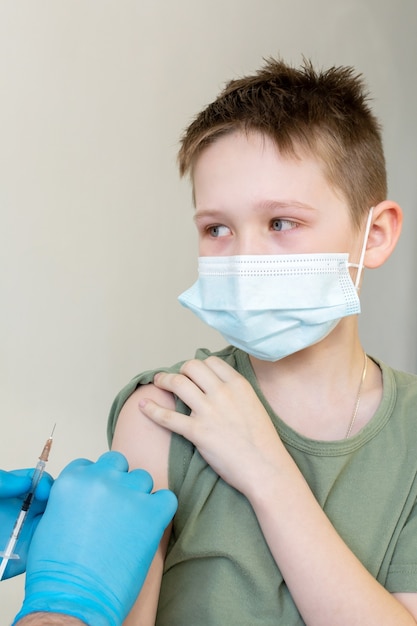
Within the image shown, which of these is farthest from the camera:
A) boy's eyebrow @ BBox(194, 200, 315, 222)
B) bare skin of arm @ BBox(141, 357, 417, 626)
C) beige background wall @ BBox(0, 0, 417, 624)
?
beige background wall @ BBox(0, 0, 417, 624)

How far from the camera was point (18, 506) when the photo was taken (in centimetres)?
126

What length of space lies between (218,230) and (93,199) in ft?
2.76

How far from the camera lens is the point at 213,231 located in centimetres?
138

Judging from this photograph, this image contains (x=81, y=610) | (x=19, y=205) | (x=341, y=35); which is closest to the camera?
(x=81, y=610)

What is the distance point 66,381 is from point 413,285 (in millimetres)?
2623

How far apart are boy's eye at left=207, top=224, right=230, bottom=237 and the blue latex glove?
1.48ft

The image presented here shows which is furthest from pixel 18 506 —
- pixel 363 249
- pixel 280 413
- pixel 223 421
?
pixel 363 249

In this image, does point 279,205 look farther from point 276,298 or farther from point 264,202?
point 276,298

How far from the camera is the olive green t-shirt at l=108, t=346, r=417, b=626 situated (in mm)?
1228

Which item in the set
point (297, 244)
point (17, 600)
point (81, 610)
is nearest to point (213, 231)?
point (297, 244)

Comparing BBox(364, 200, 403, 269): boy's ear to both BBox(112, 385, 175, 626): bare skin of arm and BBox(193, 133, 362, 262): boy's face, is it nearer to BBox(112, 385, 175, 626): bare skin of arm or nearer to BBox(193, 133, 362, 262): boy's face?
BBox(193, 133, 362, 262): boy's face

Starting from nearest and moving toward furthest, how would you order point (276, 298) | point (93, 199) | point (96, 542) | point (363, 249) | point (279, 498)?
point (96, 542)
point (279, 498)
point (276, 298)
point (363, 249)
point (93, 199)

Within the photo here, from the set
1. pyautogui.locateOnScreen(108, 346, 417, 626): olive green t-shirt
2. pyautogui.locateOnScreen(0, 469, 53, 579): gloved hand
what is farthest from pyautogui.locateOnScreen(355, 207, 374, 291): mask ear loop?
pyautogui.locateOnScreen(0, 469, 53, 579): gloved hand

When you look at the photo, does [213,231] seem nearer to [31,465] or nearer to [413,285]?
[31,465]
